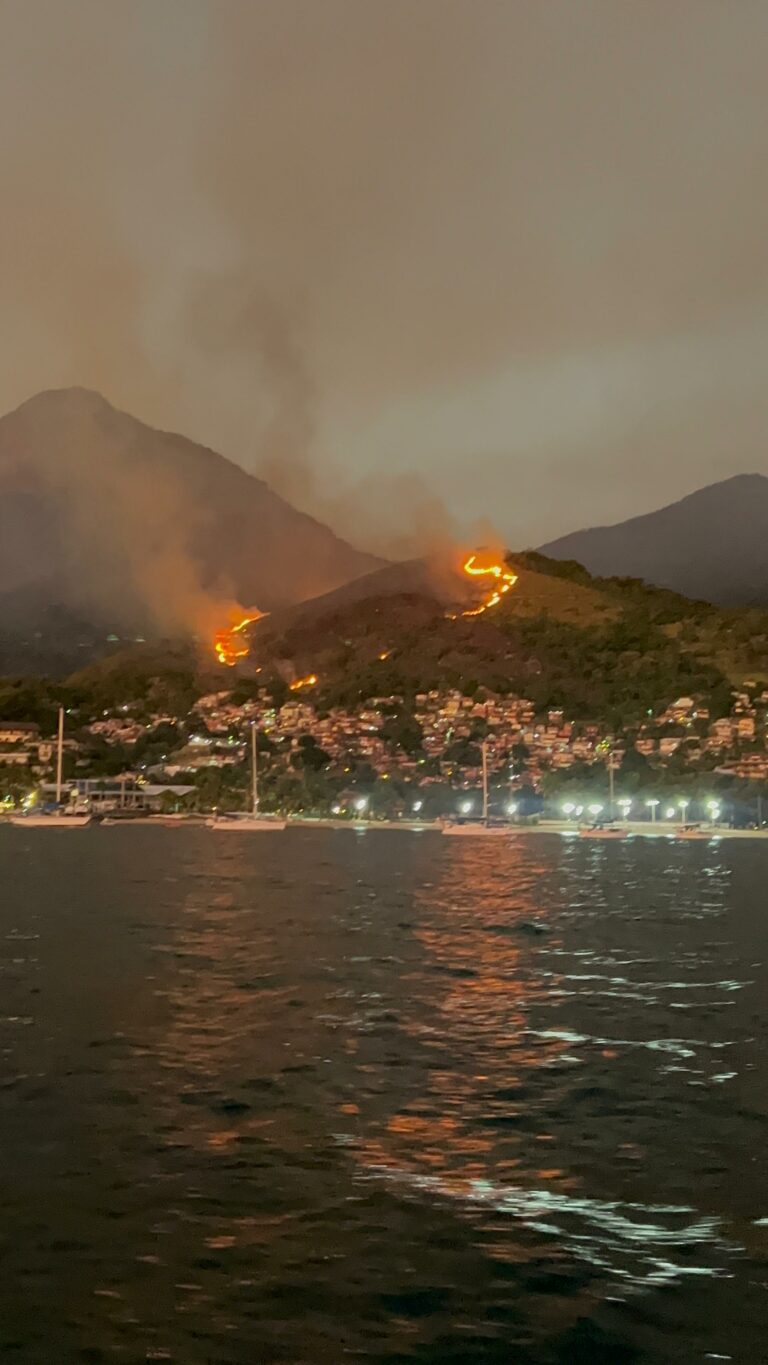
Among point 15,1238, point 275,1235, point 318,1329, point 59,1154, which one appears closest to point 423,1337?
point 318,1329

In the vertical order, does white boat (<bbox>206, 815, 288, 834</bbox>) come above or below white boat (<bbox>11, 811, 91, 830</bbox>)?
below

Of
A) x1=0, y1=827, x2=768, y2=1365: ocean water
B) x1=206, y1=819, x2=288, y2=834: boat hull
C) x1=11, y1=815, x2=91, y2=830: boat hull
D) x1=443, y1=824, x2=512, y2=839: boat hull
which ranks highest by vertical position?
x1=11, y1=815, x2=91, y2=830: boat hull

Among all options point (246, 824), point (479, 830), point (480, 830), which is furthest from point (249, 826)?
point (480, 830)

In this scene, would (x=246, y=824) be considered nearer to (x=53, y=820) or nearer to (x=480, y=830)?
(x=53, y=820)

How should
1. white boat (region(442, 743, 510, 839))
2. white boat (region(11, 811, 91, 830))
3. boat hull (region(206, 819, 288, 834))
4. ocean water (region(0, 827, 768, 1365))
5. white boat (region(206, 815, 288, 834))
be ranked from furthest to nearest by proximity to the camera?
1. white boat (region(11, 811, 91, 830))
2. white boat (region(206, 815, 288, 834))
3. boat hull (region(206, 819, 288, 834))
4. white boat (region(442, 743, 510, 839))
5. ocean water (region(0, 827, 768, 1365))

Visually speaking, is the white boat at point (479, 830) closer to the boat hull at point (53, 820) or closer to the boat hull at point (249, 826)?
the boat hull at point (249, 826)

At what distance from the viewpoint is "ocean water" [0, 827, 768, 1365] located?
1268 centimetres

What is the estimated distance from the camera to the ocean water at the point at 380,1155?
41.6ft

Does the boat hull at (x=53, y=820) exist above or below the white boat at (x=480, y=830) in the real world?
above

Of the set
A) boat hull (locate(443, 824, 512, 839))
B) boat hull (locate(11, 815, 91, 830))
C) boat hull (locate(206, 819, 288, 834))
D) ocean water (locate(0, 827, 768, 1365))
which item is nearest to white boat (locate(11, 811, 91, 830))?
boat hull (locate(11, 815, 91, 830))

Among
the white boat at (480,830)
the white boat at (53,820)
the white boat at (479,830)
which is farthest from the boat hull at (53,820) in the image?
the white boat at (480,830)

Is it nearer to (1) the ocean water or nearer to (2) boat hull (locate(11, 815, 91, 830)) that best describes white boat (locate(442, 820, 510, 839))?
(2) boat hull (locate(11, 815, 91, 830))

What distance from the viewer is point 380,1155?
1814cm

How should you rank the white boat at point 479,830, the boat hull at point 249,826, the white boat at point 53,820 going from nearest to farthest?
the white boat at point 479,830 → the boat hull at point 249,826 → the white boat at point 53,820
